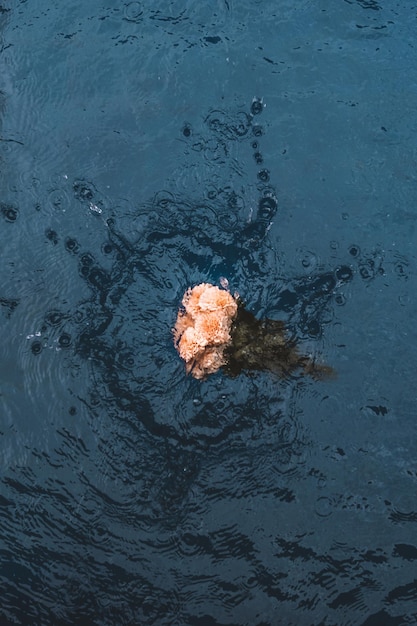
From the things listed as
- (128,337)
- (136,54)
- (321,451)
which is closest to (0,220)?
(128,337)

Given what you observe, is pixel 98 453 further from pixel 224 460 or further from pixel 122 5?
pixel 122 5

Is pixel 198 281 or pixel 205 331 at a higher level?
pixel 198 281

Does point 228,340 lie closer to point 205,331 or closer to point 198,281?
point 205,331

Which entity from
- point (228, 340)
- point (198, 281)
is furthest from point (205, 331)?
point (198, 281)

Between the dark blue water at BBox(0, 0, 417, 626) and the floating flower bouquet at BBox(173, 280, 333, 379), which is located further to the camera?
the floating flower bouquet at BBox(173, 280, 333, 379)

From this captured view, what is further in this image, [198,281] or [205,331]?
[198,281]
